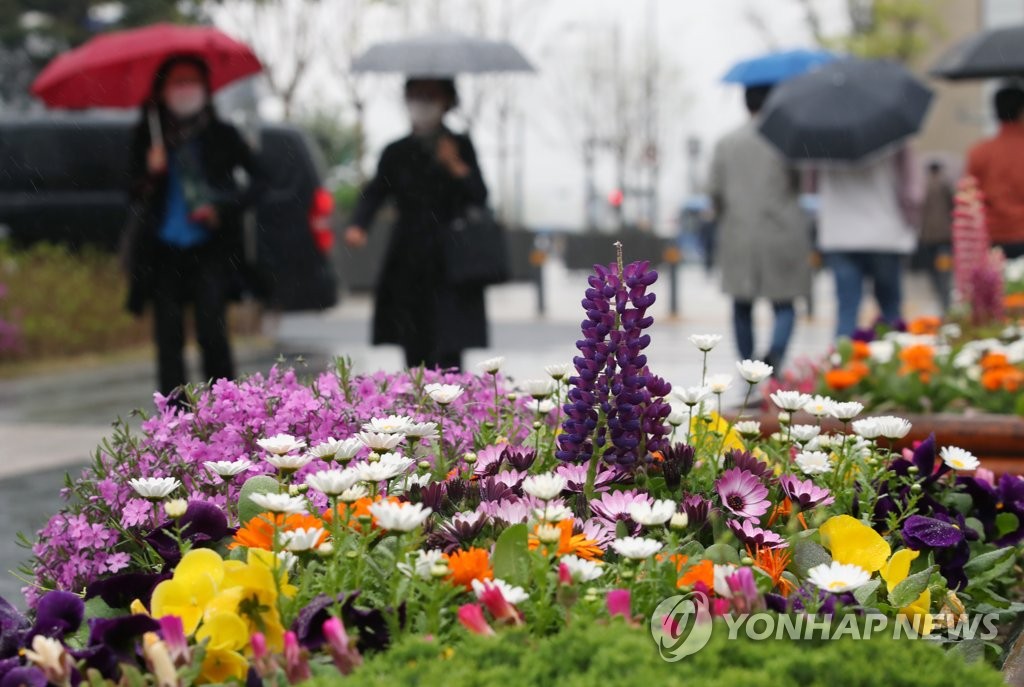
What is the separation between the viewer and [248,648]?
225cm

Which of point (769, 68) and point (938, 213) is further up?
point (769, 68)

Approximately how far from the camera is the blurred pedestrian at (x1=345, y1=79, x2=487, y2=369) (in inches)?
305

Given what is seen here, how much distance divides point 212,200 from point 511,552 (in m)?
5.66

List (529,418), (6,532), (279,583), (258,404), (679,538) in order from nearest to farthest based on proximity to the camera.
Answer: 1. (279,583)
2. (679,538)
3. (258,404)
4. (529,418)
5. (6,532)

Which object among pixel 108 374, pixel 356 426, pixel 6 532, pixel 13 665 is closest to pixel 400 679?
pixel 13 665

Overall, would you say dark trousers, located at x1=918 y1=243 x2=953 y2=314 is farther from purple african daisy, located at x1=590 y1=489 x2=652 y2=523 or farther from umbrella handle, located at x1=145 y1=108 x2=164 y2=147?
purple african daisy, located at x1=590 y1=489 x2=652 y2=523

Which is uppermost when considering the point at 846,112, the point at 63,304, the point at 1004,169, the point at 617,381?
the point at 846,112

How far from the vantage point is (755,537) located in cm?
265

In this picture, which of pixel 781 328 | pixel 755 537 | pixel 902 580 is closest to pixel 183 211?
pixel 781 328

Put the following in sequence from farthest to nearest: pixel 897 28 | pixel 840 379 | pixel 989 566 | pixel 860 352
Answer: pixel 897 28
pixel 860 352
pixel 840 379
pixel 989 566

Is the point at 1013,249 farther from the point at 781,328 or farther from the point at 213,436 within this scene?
the point at 213,436

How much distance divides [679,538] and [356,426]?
0.91 m

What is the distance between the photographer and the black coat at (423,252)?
777cm

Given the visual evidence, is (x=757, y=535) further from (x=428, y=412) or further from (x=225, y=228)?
(x=225, y=228)
